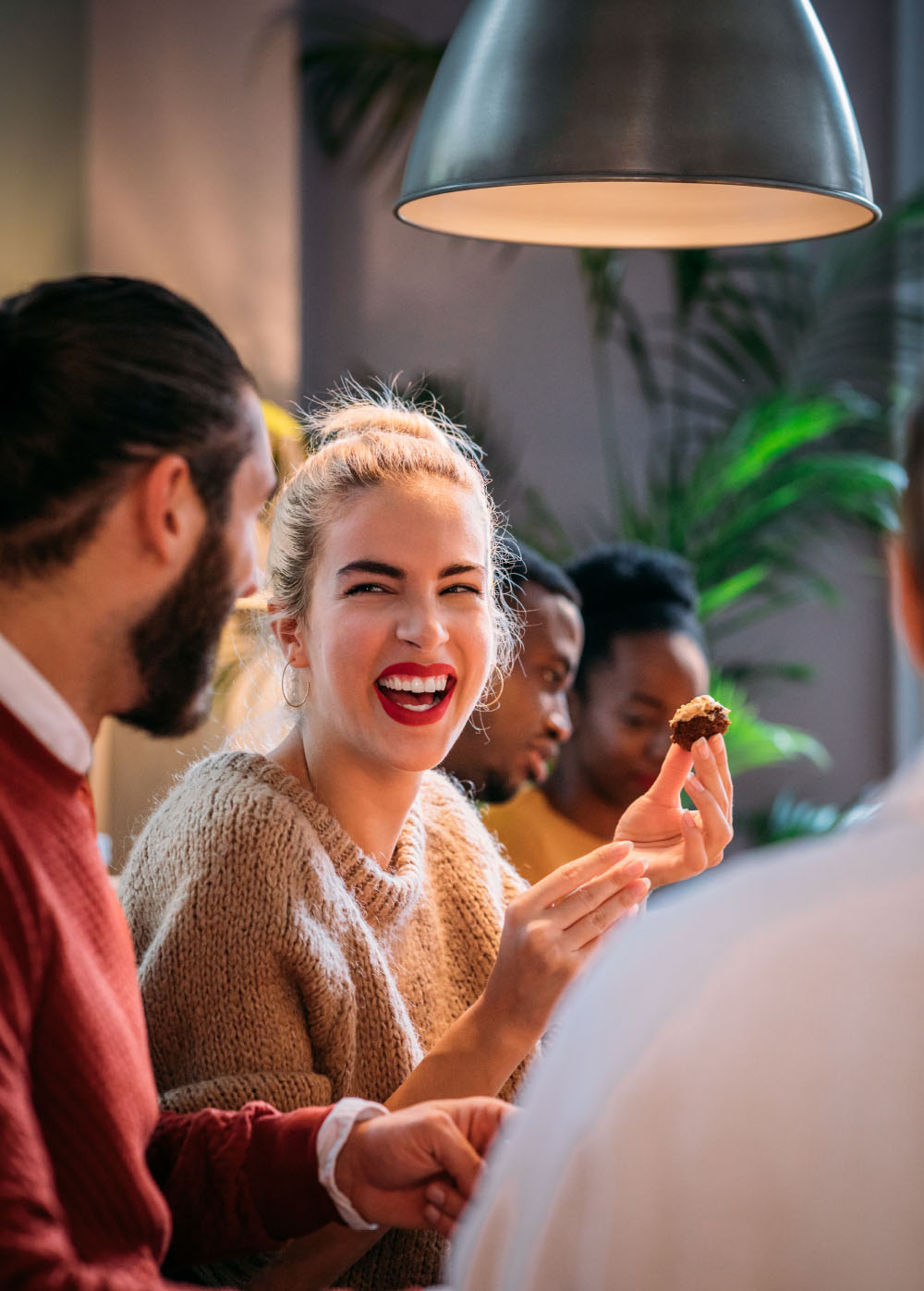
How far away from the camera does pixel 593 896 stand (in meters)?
1.20

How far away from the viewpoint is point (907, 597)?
0.75 m

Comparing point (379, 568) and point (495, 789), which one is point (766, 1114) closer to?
point (379, 568)

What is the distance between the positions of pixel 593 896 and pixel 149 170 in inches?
108

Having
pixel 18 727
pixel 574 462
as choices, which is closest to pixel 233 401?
pixel 18 727

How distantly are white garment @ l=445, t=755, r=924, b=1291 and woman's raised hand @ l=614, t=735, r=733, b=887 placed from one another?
0.73 metres

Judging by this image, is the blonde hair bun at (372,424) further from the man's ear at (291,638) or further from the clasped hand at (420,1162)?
the clasped hand at (420,1162)

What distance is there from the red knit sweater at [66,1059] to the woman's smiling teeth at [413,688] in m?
0.43

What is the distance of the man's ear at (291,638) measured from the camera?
1.45 m

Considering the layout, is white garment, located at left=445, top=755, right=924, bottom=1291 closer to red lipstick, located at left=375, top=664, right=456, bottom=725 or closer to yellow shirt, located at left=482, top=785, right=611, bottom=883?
red lipstick, located at left=375, top=664, right=456, bottom=725

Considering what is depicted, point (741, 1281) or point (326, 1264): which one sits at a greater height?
point (741, 1281)

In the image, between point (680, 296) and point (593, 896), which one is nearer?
point (593, 896)

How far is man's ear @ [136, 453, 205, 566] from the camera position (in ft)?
2.97

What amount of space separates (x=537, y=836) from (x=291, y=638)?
0.84m

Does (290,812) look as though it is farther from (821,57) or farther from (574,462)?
(574,462)
